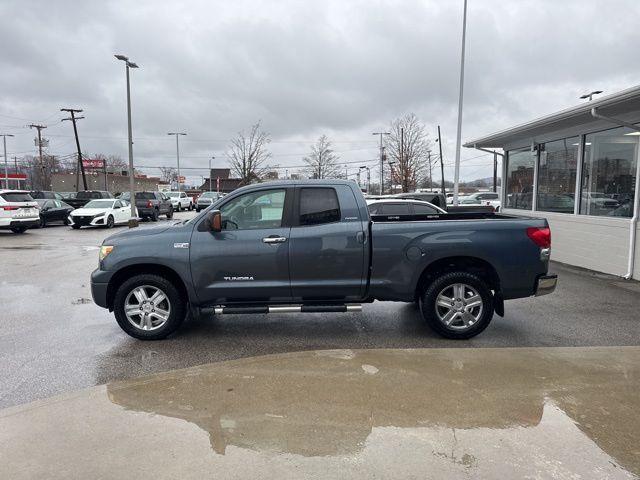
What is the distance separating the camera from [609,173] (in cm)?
1052

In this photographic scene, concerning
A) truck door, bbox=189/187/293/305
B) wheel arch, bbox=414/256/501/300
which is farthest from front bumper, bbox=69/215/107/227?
wheel arch, bbox=414/256/501/300

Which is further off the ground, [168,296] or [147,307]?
[168,296]

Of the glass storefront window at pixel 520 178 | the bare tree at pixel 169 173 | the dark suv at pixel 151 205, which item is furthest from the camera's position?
the bare tree at pixel 169 173

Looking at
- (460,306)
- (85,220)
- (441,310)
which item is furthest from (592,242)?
(85,220)

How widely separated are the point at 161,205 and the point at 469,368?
92.7 ft

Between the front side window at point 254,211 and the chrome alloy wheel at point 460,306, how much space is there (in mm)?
2158

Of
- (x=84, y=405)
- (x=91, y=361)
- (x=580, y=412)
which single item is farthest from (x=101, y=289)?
(x=580, y=412)

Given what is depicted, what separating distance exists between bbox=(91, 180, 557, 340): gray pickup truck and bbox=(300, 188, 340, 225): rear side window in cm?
1

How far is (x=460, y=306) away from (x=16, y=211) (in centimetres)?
1881

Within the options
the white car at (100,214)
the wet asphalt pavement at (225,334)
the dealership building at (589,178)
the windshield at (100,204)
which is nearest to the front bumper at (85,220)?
the white car at (100,214)

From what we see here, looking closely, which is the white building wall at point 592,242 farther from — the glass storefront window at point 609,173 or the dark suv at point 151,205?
the dark suv at point 151,205

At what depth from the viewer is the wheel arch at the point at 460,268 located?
18.8 ft

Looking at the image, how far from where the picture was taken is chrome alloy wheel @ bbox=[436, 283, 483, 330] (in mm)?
5641

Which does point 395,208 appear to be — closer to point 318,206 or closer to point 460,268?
point 460,268
